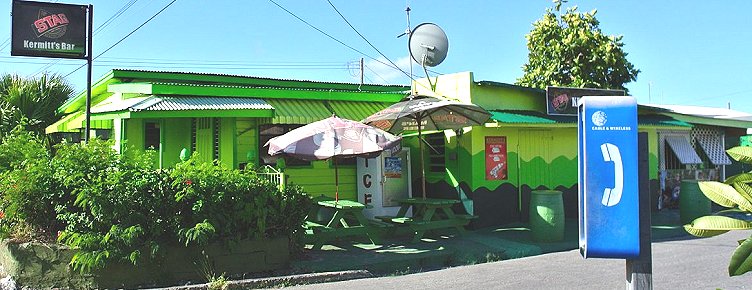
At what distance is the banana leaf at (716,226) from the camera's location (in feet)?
8.85

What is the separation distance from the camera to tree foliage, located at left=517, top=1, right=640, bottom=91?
81.1 ft

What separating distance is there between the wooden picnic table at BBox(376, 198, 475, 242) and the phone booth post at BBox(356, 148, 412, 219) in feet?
2.79

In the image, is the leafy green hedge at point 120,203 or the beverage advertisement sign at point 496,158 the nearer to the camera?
the leafy green hedge at point 120,203

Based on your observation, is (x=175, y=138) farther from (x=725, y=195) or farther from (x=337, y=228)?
(x=725, y=195)

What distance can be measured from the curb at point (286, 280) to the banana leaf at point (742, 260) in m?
5.95

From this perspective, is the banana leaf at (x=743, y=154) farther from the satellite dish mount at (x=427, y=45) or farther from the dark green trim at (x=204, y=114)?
the satellite dish mount at (x=427, y=45)

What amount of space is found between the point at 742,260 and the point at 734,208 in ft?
0.78

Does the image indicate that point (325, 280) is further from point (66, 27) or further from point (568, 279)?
point (66, 27)

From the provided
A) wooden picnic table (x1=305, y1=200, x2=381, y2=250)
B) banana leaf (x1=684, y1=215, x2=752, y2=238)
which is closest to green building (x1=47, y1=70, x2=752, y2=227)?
wooden picnic table (x1=305, y1=200, x2=381, y2=250)

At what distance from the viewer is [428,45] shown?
13562mm

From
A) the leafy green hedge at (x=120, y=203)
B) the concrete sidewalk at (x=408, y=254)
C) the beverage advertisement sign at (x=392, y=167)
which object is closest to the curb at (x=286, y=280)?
the concrete sidewalk at (x=408, y=254)

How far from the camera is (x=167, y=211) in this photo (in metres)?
7.92

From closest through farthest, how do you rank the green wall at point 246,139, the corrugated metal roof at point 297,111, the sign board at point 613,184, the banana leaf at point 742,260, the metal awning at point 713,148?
the banana leaf at point 742,260 < the sign board at point 613,184 < the green wall at point 246,139 < the corrugated metal roof at point 297,111 < the metal awning at point 713,148

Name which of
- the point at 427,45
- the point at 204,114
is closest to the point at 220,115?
the point at 204,114
